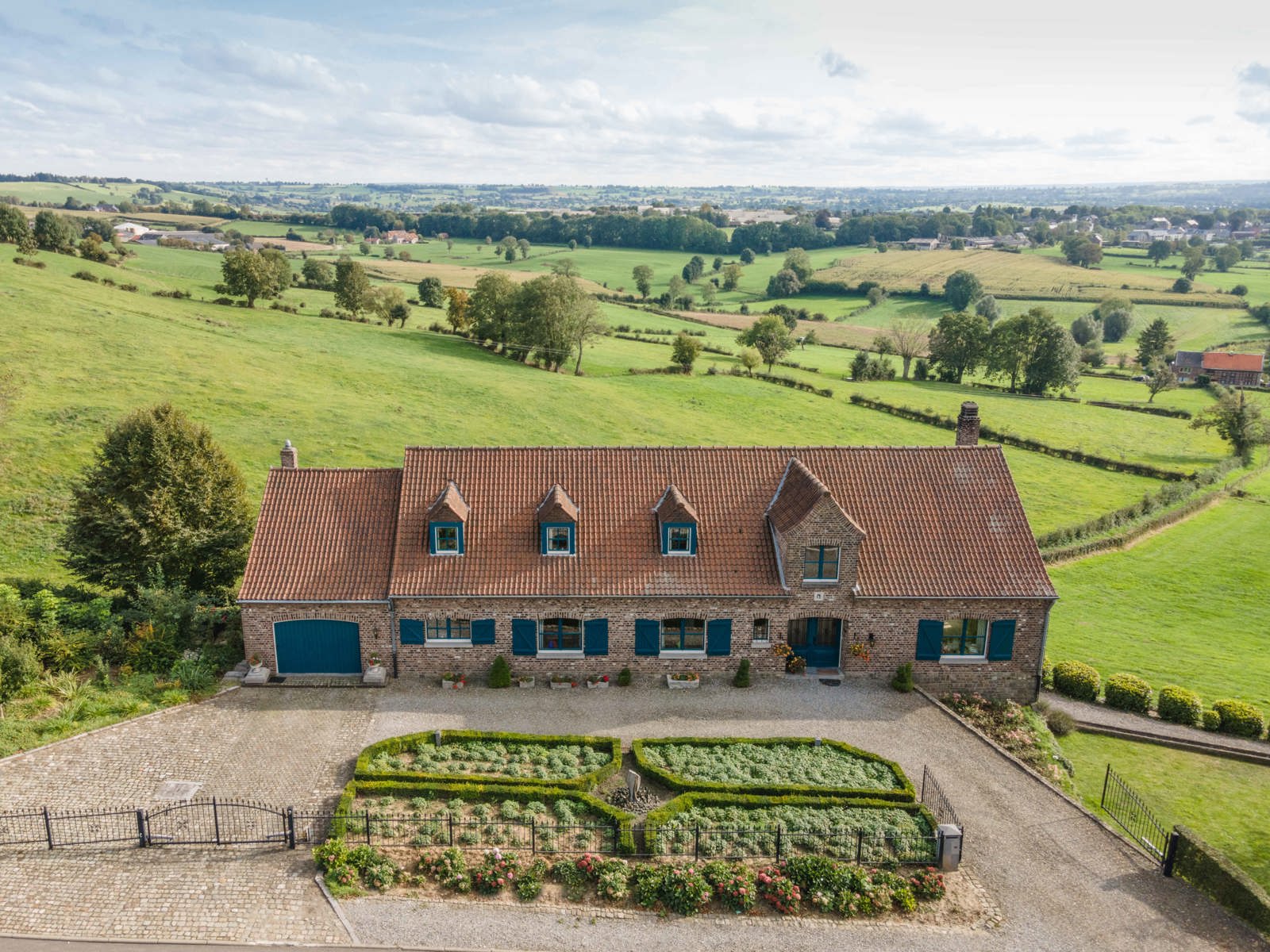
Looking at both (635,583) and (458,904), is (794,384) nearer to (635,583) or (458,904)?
(635,583)

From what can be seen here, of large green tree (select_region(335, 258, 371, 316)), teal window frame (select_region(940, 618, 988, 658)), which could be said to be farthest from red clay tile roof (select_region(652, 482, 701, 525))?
large green tree (select_region(335, 258, 371, 316))

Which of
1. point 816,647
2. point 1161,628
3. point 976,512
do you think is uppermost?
point 976,512

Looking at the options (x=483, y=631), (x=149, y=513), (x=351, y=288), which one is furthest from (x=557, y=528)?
(x=351, y=288)

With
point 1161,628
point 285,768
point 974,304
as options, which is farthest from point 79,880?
point 974,304

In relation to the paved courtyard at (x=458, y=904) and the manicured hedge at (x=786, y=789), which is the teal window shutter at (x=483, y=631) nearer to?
the paved courtyard at (x=458, y=904)

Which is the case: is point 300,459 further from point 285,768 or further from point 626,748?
point 626,748

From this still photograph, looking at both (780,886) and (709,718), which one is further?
(709,718)

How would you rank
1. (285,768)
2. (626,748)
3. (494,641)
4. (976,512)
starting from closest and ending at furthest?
1. (285,768)
2. (626,748)
3. (494,641)
4. (976,512)

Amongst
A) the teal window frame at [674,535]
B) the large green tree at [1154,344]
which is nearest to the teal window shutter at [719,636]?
the teal window frame at [674,535]
